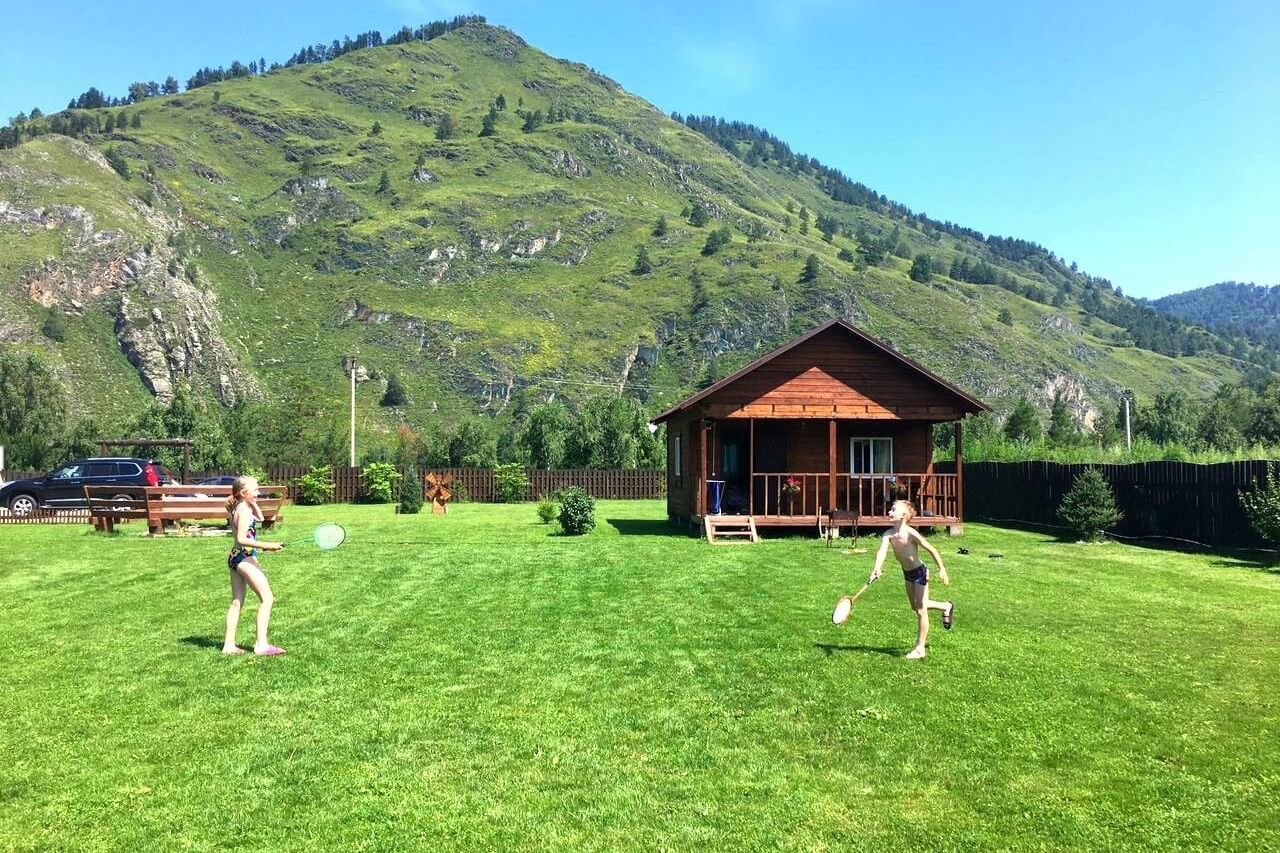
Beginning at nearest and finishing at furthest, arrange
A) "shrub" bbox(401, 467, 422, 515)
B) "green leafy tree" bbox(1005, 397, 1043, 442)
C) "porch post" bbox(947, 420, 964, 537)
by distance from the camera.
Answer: "porch post" bbox(947, 420, 964, 537) < "shrub" bbox(401, 467, 422, 515) < "green leafy tree" bbox(1005, 397, 1043, 442)

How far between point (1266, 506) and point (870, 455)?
30.7 feet

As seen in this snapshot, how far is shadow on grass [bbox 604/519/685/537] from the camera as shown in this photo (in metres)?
23.3

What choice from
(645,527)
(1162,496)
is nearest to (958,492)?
(1162,496)

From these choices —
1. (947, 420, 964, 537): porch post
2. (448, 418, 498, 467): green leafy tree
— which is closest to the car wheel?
(448, 418, 498, 467): green leafy tree

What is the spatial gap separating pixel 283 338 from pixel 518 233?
3908 cm

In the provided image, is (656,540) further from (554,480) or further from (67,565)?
(554,480)

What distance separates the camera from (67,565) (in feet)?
50.3

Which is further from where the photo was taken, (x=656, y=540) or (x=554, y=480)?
(x=554, y=480)

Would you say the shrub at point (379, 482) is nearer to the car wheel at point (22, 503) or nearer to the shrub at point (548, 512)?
the car wheel at point (22, 503)

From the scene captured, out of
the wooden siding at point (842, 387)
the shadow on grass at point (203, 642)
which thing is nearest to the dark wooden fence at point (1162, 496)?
the wooden siding at point (842, 387)

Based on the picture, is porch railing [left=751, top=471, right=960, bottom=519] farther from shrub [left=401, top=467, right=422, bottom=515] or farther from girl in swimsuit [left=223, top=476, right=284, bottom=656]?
shrub [left=401, top=467, right=422, bottom=515]

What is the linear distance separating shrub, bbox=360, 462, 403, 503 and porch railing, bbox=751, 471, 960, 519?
24913 mm

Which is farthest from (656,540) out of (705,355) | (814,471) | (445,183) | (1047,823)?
(445,183)

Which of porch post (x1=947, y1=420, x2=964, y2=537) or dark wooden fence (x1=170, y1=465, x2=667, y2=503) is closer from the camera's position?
porch post (x1=947, y1=420, x2=964, y2=537)
